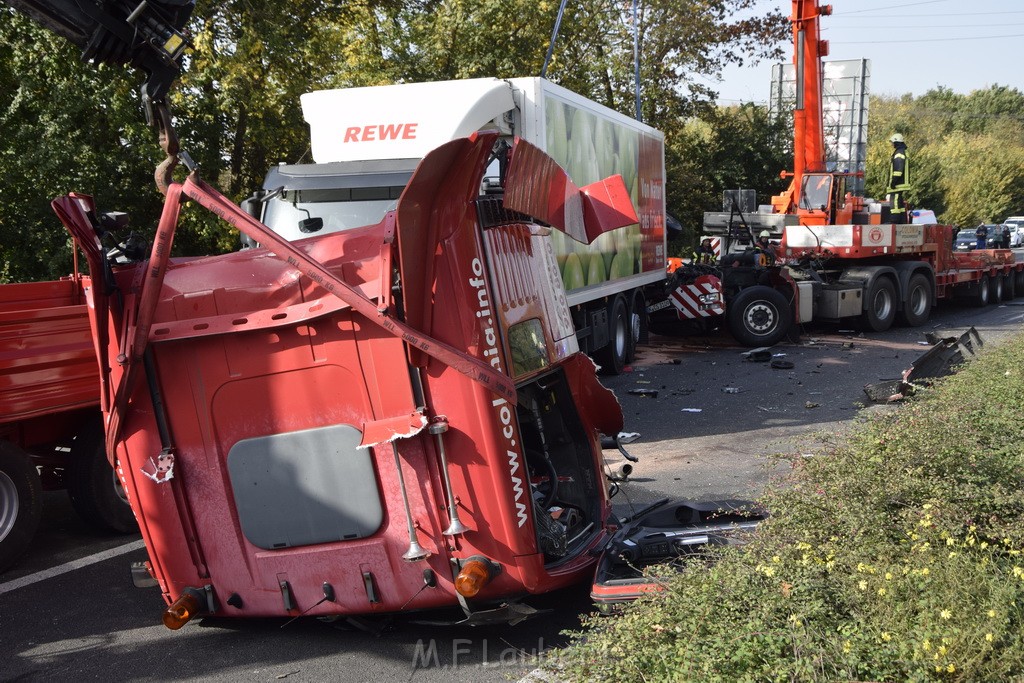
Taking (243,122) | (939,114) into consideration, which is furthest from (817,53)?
(939,114)

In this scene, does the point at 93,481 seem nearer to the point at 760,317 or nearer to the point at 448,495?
the point at 448,495

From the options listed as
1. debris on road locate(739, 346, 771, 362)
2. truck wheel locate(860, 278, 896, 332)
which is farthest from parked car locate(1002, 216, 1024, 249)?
debris on road locate(739, 346, 771, 362)

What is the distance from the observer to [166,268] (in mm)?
4293

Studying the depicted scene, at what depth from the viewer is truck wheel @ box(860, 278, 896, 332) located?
17.6 meters

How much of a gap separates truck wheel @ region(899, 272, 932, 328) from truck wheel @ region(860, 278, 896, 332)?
302mm

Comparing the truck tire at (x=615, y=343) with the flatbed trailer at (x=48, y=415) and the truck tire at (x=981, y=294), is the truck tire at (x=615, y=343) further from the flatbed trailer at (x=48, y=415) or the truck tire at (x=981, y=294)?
the truck tire at (x=981, y=294)

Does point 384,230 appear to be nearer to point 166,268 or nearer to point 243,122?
point 166,268

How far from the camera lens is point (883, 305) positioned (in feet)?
59.2

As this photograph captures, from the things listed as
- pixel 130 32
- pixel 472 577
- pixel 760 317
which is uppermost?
pixel 130 32

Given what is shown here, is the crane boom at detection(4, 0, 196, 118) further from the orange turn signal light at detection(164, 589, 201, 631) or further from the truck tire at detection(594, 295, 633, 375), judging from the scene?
the truck tire at detection(594, 295, 633, 375)

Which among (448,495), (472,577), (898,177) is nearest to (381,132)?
(448,495)

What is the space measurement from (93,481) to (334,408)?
328 centimetres

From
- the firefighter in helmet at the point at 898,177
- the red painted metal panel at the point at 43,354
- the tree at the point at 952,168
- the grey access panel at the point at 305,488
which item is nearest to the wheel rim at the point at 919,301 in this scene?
the firefighter in helmet at the point at 898,177

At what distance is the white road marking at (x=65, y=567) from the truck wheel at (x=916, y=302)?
603 inches
